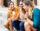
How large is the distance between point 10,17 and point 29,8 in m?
1.15

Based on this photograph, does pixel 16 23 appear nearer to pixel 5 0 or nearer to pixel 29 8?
pixel 29 8

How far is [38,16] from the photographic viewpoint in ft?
7.82

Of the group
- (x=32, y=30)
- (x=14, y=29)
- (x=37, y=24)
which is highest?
(x=37, y=24)

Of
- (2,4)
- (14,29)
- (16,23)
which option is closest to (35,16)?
(16,23)

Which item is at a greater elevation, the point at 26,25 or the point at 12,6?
the point at 12,6

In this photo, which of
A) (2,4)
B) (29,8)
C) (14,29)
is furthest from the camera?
(2,4)

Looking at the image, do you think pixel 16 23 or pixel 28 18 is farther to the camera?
pixel 16 23

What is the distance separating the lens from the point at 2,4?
8.44 meters

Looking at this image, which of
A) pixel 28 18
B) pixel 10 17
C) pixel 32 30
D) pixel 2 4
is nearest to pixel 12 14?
pixel 10 17

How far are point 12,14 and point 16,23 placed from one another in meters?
0.50

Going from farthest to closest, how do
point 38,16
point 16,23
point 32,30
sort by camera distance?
point 16,23
point 32,30
point 38,16

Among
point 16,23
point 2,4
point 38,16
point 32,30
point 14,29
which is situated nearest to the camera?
point 38,16

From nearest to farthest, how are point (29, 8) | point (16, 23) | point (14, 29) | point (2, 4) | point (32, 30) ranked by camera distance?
point (32, 30), point (29, 8), point (16, 23), point (14, 29), point (2, 4)

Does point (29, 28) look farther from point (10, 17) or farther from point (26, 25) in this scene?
point (10, 17)
